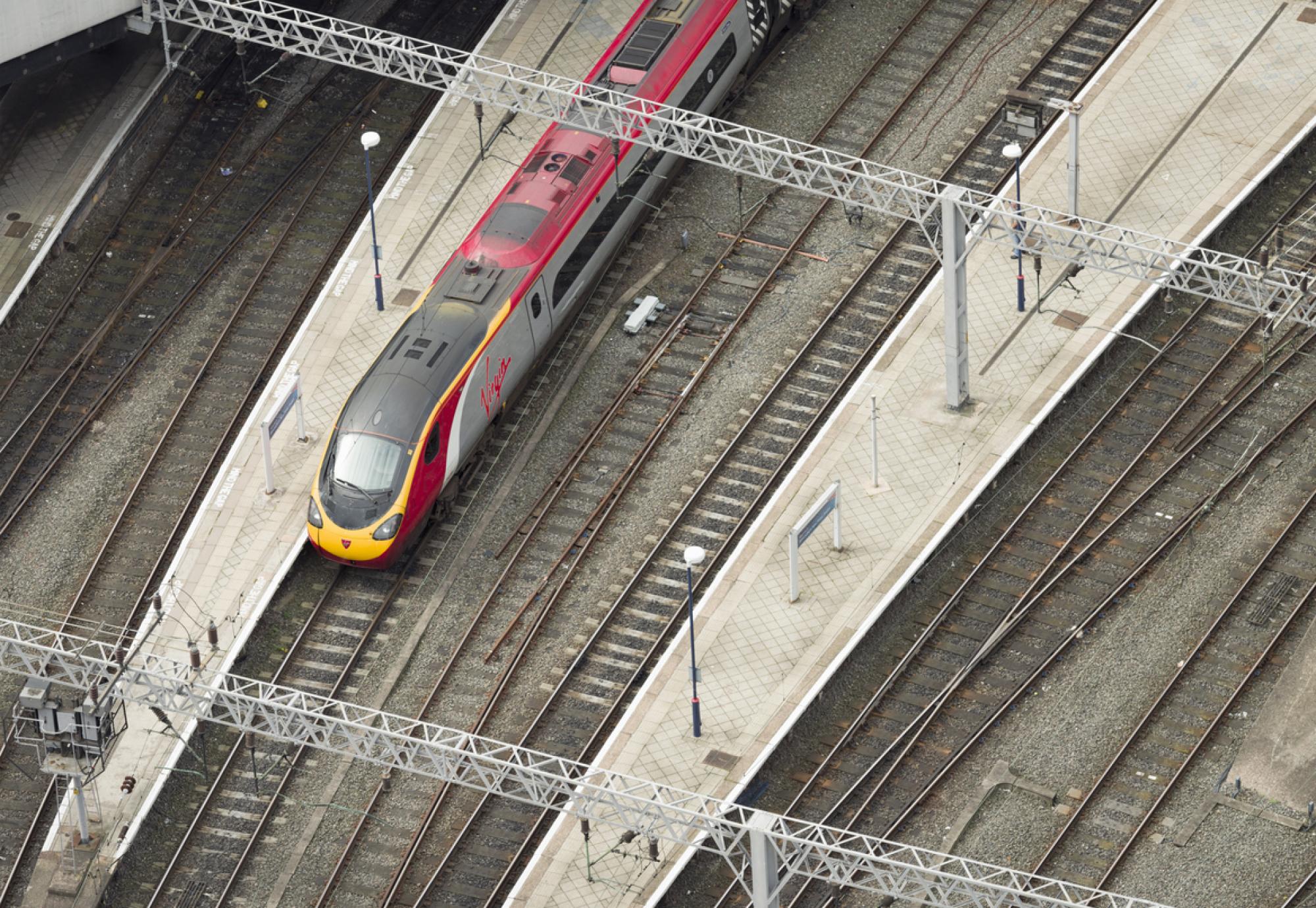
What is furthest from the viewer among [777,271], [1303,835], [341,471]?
[777,271]

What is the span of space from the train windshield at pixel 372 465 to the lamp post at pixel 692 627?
663cm

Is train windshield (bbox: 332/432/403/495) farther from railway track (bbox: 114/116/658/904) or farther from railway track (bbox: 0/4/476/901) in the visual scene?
railway track (bbox: 0/4/476/901)

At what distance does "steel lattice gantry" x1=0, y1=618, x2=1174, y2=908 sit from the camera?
61969 mm

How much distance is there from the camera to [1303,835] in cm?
6731

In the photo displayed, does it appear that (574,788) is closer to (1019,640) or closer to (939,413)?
(1019,640)

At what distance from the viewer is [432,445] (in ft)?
238

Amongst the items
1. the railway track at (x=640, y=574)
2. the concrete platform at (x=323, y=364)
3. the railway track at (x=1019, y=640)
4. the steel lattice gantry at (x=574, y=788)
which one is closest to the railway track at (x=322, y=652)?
the concrete platform at (x=323, y=364)

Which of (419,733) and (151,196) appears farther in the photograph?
(151,196)

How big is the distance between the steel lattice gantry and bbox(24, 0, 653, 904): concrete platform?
2.52 m

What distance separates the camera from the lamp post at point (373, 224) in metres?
75.7

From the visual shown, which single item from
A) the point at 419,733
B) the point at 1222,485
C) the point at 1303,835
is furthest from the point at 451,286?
the point at 1303,835

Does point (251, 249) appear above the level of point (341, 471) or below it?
above

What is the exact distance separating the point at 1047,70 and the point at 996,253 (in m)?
6.36

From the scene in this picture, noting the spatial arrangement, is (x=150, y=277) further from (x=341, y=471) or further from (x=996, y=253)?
(x=996, y=253)
